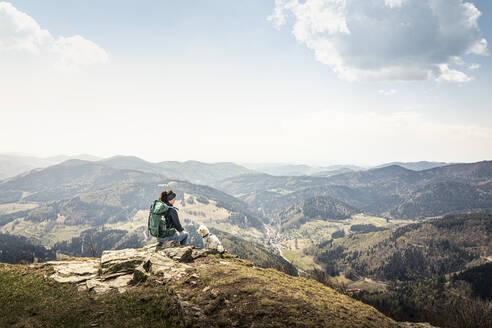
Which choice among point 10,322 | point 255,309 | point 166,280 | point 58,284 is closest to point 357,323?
point 255,309

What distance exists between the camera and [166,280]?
17.5 metres

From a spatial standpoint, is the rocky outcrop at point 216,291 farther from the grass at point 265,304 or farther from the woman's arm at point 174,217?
the woman's arm at point 174,217

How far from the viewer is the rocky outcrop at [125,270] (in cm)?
1755

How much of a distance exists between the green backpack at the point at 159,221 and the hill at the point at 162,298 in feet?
7.76

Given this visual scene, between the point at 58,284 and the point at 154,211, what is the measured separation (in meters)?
8.33

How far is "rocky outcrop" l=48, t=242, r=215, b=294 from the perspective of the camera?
691 inches

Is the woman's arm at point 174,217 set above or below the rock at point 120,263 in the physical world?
above

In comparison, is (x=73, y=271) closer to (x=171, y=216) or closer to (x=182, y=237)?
(x=171, y=216)

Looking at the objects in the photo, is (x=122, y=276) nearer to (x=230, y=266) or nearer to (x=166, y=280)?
(x=166, y=280)

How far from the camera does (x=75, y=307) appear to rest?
14.3 m

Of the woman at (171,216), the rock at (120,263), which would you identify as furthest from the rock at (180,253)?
the rock at (120,263)

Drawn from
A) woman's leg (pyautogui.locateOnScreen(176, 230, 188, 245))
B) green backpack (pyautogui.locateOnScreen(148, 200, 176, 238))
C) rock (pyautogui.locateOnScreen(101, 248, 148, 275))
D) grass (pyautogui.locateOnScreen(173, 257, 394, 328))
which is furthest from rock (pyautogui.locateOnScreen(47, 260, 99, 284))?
grass (pyautogui.locateOnScreen(173, 257, 394, 328))

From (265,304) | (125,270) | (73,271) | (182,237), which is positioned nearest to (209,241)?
(182,237)

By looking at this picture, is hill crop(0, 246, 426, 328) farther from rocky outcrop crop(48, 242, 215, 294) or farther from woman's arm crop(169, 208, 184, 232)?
woman's arm crop(169, 208, 184, 232)
